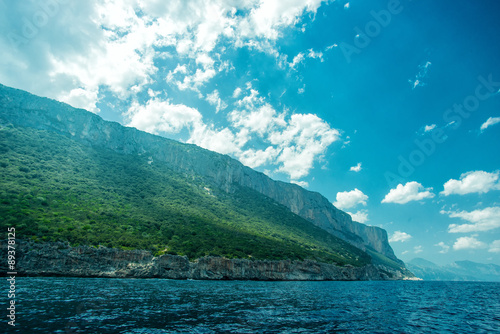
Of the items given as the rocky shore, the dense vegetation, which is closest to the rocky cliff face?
the dense vegetation

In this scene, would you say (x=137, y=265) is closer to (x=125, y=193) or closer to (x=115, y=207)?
(x=115, y=207)

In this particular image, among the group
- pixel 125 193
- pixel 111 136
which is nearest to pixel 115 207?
pixel 125 193

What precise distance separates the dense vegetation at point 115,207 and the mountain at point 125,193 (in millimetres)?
339

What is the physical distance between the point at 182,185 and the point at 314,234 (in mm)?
89517

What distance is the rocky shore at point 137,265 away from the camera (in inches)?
2034

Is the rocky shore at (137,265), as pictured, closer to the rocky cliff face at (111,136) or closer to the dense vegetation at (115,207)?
the dense vegetation at (115,207)

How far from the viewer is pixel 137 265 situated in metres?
63.4

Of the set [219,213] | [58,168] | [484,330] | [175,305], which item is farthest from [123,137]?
[484,330]

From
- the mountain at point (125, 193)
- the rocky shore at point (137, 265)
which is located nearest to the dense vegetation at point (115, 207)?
the mountain at point (125, 193)

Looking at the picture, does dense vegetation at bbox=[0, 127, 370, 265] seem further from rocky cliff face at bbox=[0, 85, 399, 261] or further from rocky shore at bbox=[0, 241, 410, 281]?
rocky cliff face at bbox=[0, 85, 399, 261]

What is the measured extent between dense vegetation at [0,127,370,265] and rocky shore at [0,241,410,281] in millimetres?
2242

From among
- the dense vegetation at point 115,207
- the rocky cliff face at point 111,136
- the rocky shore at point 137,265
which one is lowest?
the rocky shore at point 137,265

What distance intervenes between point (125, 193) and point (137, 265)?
163ft

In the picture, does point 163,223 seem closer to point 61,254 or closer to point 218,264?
point 218,264
